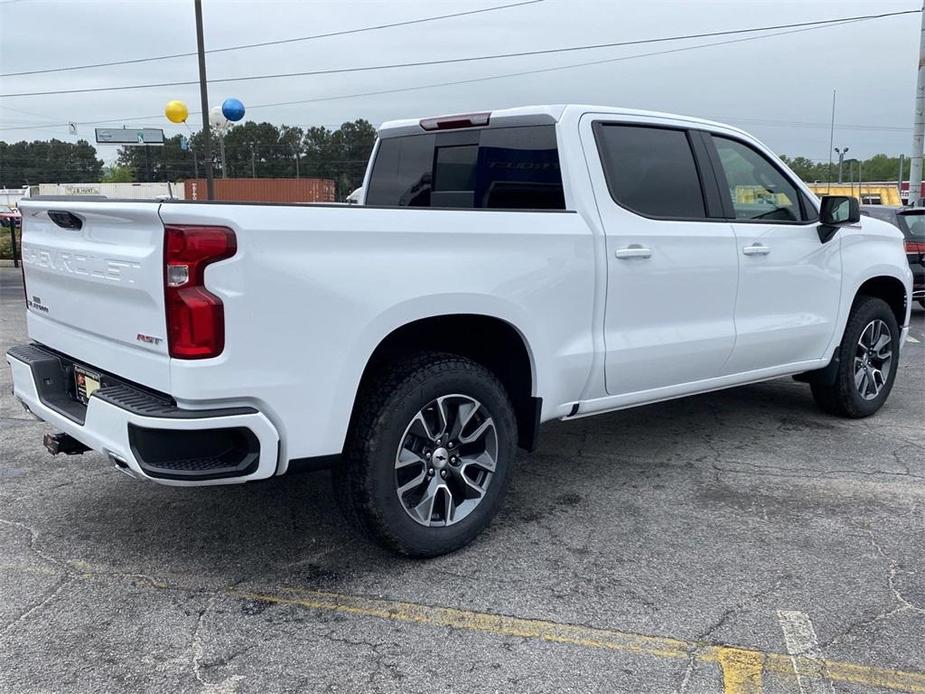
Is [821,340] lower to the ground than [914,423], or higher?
higher

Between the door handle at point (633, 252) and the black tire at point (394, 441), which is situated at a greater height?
the door handle at point (633, 252)

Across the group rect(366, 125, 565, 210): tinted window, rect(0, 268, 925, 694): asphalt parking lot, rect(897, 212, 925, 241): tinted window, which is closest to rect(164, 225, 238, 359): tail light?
rect(0, 268, 925, 694): asphalt parking lot

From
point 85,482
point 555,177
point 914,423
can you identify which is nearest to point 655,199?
point 555,177

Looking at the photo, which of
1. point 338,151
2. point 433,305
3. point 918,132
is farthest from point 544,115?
point 338,151

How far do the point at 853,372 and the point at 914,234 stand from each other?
651 cm

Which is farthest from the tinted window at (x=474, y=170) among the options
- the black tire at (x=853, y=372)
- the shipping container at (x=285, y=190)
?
the shipping container at (x=285, y=190)

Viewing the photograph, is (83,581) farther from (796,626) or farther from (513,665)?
(796,626)

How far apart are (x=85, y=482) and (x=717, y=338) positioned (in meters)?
3.48

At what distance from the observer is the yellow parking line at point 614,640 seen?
2.71 m

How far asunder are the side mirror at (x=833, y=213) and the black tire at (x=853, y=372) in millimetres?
748

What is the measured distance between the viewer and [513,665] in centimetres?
277

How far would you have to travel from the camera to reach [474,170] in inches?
175

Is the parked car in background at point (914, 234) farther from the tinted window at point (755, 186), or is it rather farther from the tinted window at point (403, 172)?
the tinted window at point (403, 172)

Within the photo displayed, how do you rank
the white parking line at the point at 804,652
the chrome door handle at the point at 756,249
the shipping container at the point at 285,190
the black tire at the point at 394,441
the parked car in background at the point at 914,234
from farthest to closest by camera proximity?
1. the shipping container at the point at 285,190
2. the parked car in background at the point at 914,234
3. the chrome door handle at the point at 756,249
4. the black tire at the point at 394,441
5. the white parking line at the point at 804,652
